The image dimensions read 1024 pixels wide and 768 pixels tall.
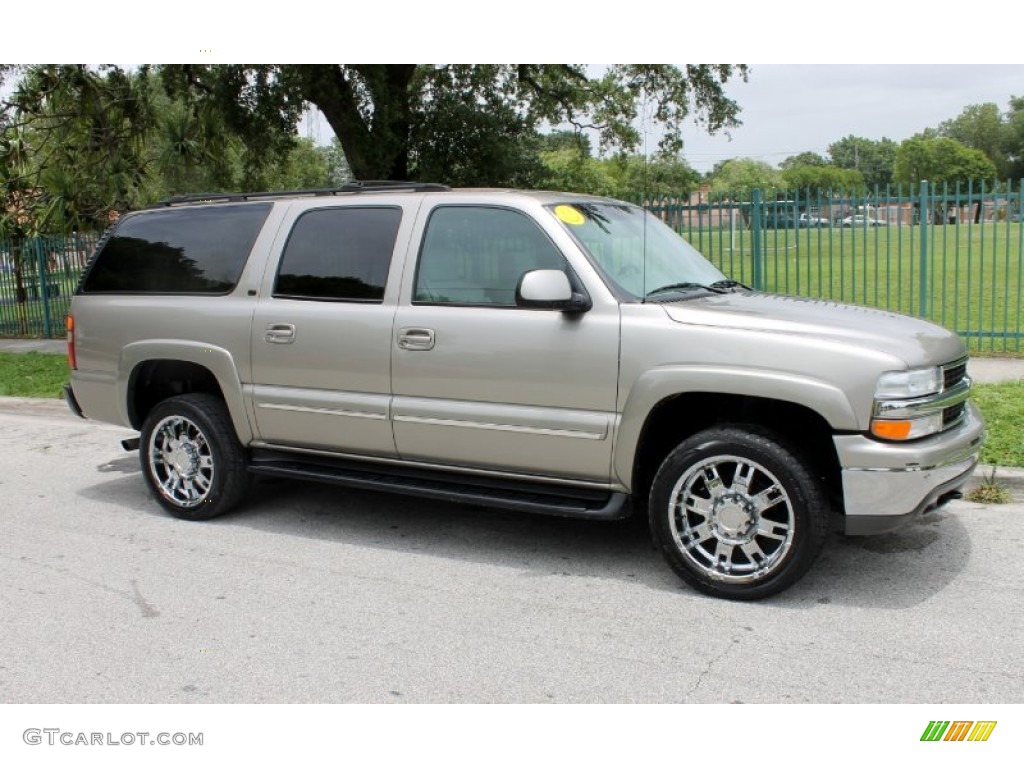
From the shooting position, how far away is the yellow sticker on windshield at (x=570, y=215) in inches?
204

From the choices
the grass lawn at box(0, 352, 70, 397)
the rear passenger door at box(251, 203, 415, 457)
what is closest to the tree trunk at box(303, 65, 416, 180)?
the grass lawn at box(0, 352, 70, 397)

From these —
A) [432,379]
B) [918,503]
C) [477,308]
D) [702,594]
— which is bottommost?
[702,594]

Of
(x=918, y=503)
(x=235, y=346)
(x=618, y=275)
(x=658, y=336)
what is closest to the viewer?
(x=918, y=503)

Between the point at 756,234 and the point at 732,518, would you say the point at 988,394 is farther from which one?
the point at 732,518

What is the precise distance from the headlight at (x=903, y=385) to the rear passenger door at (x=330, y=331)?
2570mm

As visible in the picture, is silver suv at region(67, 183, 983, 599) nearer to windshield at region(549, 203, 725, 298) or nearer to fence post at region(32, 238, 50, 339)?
windshield at region(549, 203, 725, 298)

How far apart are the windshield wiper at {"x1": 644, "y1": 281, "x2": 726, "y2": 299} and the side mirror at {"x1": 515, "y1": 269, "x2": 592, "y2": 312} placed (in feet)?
1.35

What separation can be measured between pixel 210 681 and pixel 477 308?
2.28 metres

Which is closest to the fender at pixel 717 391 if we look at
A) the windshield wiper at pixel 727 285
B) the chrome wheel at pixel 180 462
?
the windshield wiper at pixel 727 285

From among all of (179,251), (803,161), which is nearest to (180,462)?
(179,251)

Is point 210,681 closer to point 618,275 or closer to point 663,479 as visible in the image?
point 663,479

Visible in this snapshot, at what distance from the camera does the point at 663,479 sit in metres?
4.69

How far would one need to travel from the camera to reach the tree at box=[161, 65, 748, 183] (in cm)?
1548

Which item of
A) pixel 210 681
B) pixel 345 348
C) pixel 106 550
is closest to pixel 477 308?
pixel 345 348
